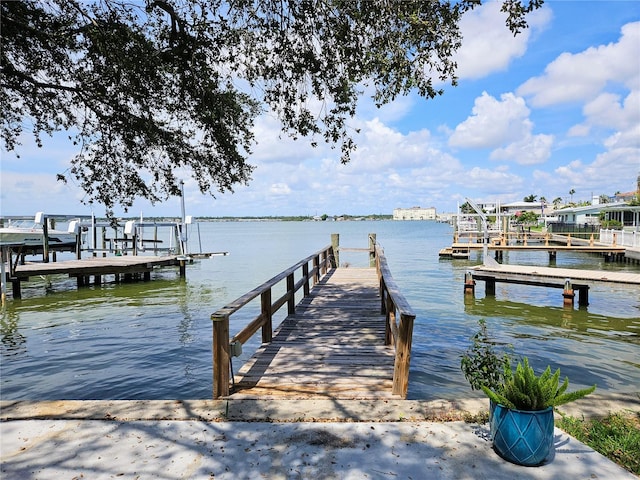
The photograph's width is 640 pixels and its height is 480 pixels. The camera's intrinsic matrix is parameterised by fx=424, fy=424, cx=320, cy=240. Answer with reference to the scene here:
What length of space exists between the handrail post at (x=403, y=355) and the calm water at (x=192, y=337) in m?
1.84

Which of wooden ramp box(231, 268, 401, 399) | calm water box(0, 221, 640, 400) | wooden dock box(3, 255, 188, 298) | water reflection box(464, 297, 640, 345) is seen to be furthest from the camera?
wooden dock box(3, 255, 188, 298)

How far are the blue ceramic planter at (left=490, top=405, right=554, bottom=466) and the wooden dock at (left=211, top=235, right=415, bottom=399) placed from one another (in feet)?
4.69

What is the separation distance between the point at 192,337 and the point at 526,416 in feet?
30.1

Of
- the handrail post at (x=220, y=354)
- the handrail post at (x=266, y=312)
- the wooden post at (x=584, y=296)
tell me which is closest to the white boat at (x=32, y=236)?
the handrail post at (x=266, y=312)

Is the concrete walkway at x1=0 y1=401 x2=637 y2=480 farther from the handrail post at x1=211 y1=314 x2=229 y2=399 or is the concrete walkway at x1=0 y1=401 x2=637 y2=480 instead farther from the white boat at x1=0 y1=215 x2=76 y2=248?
the white boat at x1=0 y1=215 x2=76 y2=248

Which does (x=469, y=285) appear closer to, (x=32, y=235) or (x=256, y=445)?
(x=256, y=445)

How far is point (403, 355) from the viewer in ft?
15.2

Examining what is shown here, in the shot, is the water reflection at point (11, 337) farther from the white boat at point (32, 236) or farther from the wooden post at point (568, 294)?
the wooden post at point (568, 294)

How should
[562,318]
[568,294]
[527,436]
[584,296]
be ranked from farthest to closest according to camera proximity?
[584,296] < [568,294] < [562,318] < [527,436]

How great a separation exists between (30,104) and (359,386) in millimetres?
7571

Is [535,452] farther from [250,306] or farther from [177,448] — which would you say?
[250,306]

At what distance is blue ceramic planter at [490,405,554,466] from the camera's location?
3143 millimetres

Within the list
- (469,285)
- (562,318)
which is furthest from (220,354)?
(469,285)

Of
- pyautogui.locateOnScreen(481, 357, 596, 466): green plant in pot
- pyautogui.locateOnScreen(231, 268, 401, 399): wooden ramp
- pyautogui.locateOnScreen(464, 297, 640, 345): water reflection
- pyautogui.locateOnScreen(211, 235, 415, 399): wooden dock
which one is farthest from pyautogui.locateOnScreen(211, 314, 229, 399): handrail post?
pyautogui.locateOnScreen(464, 297, 640, 345): water reflection
